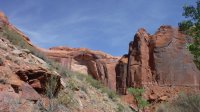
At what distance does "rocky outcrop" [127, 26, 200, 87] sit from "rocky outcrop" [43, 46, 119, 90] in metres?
5.43

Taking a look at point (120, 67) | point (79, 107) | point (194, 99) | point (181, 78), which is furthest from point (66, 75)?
point (120, 67)

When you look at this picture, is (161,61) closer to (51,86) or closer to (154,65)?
(154,65)

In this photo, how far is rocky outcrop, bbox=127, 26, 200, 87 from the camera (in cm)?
5731

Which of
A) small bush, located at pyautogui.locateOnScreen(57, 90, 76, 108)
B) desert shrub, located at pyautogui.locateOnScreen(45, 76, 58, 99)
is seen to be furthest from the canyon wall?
desert shrub, located at pyautogui.locateOnScreen(45, 76, 58, 99)

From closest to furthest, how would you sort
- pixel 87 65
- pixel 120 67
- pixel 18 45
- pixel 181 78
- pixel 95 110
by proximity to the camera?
pixel 95 110, pixel 18 45, pixel 181 78, pixel 120 67, pixel 87 65

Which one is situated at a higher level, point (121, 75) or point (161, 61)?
point (161, 61)

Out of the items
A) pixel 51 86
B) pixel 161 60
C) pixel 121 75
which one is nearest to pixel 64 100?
pixel 51 86

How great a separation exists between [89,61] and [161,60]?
48.1ft

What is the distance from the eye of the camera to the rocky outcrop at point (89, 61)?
65.2 metres

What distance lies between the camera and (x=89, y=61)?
224 feet

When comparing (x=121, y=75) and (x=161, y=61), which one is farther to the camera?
(x=121, y=75)

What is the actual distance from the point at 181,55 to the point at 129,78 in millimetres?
8868

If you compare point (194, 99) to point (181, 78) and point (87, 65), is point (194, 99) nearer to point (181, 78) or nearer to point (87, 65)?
point (181, 78)

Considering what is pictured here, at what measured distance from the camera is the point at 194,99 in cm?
2059
